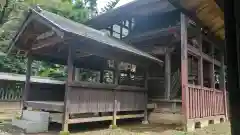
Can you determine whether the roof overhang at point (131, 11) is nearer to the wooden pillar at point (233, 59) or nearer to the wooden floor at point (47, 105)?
the wooden floor at point (47, 105)

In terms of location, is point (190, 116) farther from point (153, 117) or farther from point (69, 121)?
point (69, 121)

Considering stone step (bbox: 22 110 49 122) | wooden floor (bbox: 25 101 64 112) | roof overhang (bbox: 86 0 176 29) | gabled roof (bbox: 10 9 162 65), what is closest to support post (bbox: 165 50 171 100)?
gabled roof (bbox: 10 9 162 65)

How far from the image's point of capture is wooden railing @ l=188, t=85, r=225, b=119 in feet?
24.0

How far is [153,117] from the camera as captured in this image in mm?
9289

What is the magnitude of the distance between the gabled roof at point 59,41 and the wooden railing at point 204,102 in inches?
77.9

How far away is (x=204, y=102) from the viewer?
319 inches

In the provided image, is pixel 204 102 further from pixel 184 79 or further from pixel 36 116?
pixel 36 116

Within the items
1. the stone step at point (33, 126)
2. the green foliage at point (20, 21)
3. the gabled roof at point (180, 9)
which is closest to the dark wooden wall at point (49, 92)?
the stone step at point (33, 126)

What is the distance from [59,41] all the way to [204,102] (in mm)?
5444

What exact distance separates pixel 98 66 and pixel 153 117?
10.9ft

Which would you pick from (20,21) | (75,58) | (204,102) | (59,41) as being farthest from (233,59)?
(20,21)

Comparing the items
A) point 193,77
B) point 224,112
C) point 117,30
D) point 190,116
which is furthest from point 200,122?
point 117,30

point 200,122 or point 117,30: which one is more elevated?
point 117,30

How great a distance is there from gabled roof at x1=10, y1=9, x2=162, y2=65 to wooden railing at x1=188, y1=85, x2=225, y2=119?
1979 millimetres
